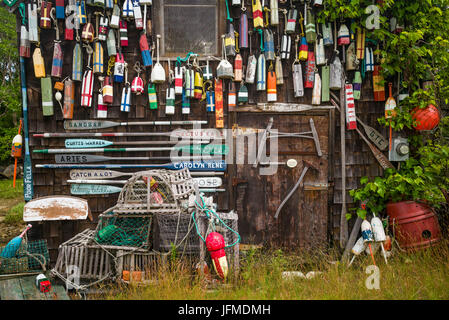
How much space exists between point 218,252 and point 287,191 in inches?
68.6

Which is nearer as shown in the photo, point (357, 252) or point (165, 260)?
point (165, 260)

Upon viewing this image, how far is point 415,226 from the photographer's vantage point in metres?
3.95

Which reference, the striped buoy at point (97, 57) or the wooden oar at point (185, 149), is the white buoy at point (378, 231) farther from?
the striped buoy at point (97, 57)

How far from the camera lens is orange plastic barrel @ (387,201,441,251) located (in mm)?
3926

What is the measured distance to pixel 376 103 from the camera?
4512 mm

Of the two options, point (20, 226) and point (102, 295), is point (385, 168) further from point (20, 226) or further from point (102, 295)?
point (20, 226)

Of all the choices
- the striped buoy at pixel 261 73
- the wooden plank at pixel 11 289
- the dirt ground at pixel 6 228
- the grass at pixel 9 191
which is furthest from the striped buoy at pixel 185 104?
the grass at pixel 9 191

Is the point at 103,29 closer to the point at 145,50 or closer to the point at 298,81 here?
the point at 145,50

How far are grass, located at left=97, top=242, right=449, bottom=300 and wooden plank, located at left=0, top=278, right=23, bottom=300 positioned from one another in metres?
0.88

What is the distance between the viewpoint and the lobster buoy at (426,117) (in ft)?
13.3

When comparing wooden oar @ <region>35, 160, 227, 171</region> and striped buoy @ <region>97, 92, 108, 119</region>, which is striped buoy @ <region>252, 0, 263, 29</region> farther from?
striped buoy @ <region>97, 92, 108, 119</region>

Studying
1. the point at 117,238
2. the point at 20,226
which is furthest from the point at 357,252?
the point at 20,226

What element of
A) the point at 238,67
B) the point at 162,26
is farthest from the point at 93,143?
the point at 238,67

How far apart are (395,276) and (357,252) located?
29.2 inches
